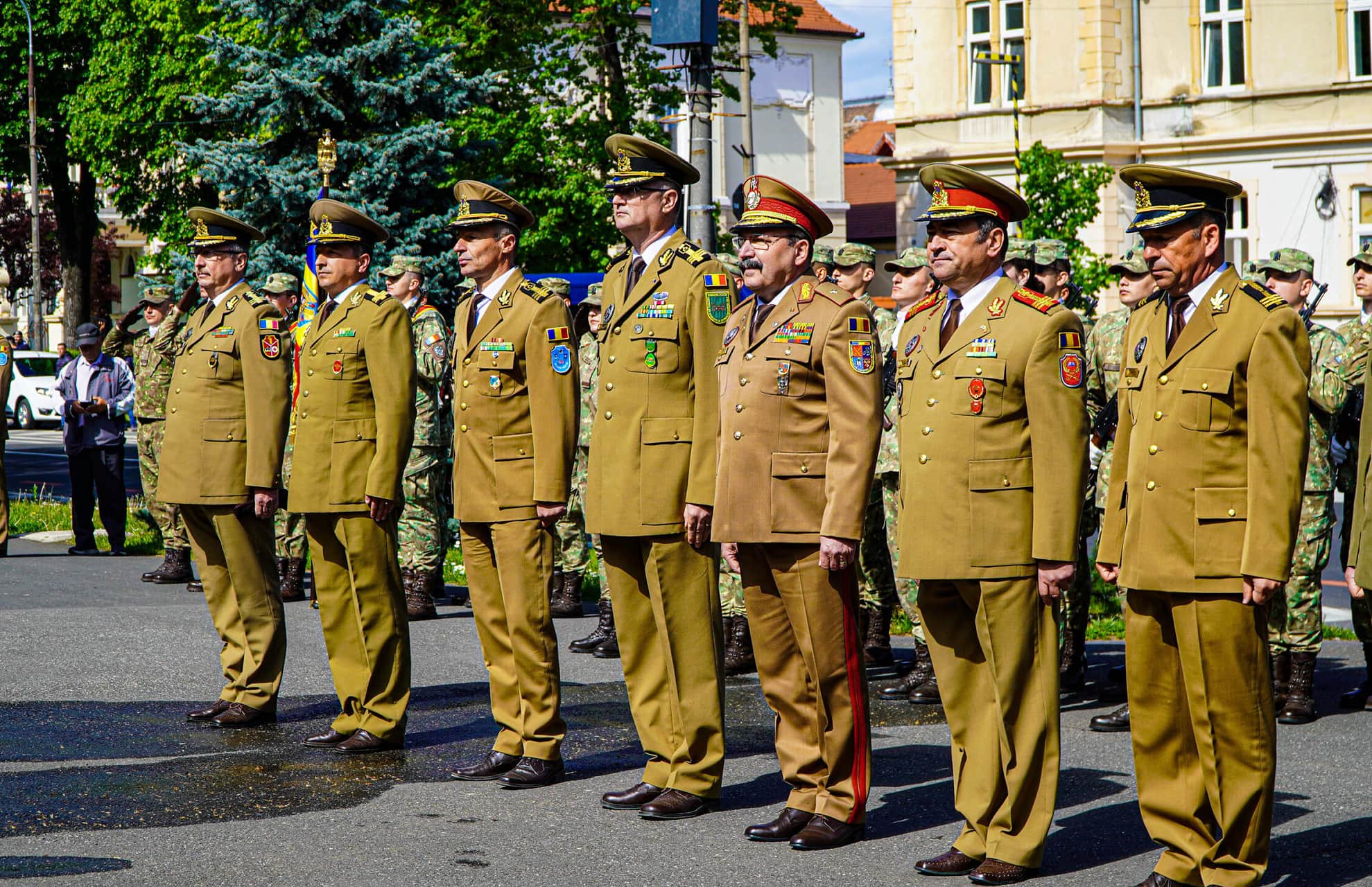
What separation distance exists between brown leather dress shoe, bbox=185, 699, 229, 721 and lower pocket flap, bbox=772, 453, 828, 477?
3.48 metres

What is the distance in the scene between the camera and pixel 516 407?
6.79m

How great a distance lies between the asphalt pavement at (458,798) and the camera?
541 cm

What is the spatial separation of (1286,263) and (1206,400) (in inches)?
136

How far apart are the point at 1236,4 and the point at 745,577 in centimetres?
3096

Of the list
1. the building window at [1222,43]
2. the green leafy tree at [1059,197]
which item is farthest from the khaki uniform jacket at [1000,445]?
the building window at [1222,43]

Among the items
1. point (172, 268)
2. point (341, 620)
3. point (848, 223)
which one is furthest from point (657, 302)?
point (848, 223)

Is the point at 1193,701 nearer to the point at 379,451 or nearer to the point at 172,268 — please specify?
the point at 379,451

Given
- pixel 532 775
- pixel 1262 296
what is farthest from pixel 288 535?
pixel 1262 296

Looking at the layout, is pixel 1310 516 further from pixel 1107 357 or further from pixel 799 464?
pixel 799 464

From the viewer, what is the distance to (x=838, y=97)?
55438 mm

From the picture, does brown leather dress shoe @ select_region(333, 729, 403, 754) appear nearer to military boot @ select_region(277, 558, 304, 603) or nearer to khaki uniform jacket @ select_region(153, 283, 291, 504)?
khaki uniform jacket @ select_region(153, 283, 291, 504)

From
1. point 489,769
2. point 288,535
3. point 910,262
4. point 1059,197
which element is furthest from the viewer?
point 1059,197

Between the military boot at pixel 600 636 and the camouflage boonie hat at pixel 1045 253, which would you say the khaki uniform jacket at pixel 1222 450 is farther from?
the military boot at pixel 600 636

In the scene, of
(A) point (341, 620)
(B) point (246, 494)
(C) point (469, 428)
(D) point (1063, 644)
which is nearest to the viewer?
(C) point (469, 428)
